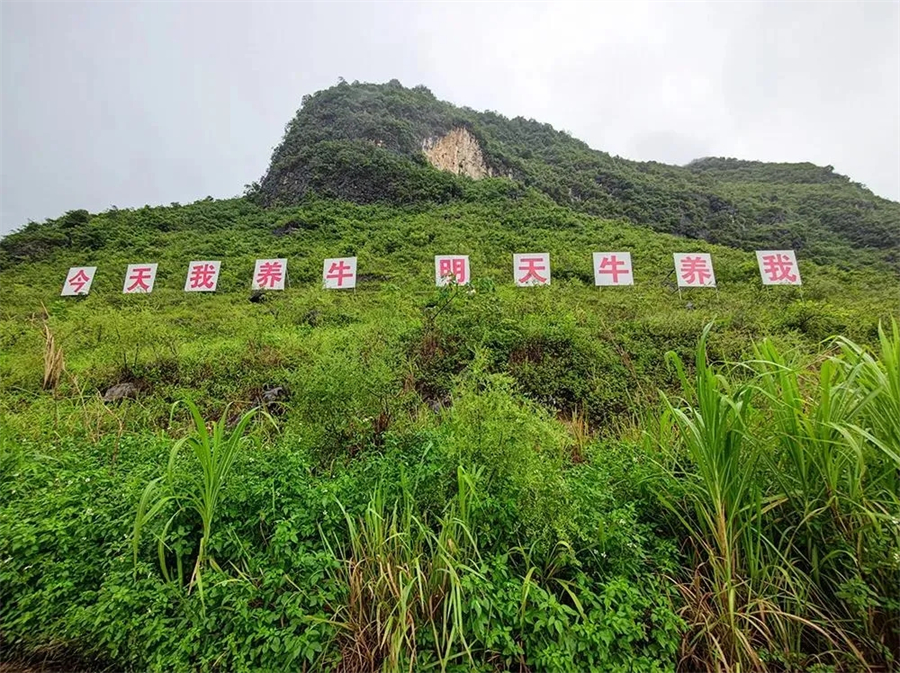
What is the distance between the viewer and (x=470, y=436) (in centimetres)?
184

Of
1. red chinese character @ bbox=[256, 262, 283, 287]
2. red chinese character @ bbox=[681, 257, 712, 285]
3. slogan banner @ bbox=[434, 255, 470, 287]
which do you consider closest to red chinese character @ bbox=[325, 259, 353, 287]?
red chinese character @ bbox=[256, 262, 283, 287]

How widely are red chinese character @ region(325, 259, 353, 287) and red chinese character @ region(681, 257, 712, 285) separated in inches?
328

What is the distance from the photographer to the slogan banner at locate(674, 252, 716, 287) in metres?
11.2

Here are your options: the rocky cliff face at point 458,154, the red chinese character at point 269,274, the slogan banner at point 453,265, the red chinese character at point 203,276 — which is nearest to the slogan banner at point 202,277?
the red chinese character at point 203,276

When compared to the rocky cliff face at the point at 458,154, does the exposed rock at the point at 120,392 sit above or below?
below

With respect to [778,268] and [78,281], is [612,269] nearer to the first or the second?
[778,268]

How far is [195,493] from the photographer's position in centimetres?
178

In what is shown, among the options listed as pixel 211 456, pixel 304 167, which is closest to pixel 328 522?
pixel 211 456

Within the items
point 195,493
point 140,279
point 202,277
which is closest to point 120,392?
point 195,493

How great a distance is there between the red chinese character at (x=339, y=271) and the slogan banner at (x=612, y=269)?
6279 millimetres

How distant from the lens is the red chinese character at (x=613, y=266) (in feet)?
37.6

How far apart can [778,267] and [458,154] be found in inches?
1061

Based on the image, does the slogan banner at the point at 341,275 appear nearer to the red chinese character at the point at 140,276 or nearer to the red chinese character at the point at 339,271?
the red chinese character at the point at 339,271

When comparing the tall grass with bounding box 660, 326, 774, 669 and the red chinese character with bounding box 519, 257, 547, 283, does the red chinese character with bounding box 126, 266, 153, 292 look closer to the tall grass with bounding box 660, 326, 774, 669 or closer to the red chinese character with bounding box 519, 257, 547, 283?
the red chinese character with bounding box 519, 257, 547, 283
